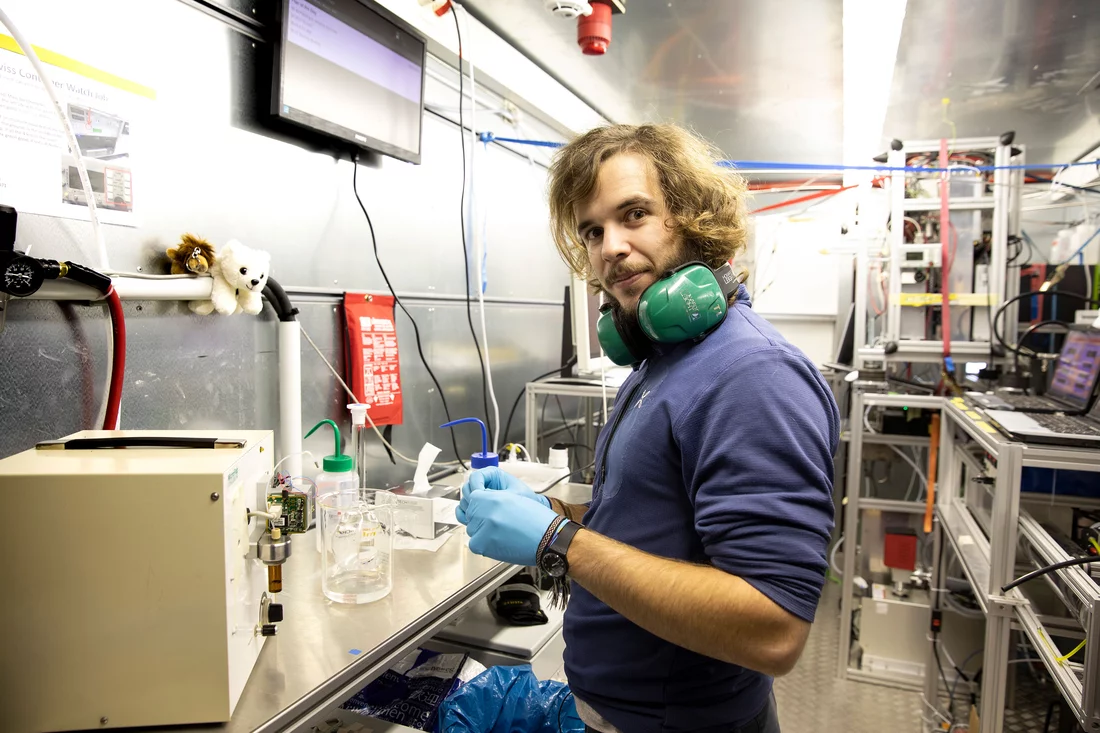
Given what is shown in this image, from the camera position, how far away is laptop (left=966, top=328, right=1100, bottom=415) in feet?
7.13

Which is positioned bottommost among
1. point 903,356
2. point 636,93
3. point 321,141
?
point 903,356

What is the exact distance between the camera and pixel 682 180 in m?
1.05

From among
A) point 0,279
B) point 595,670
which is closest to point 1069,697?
point 595,670

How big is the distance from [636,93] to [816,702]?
8.99ft

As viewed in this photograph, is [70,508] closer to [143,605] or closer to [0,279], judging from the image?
[143,605]

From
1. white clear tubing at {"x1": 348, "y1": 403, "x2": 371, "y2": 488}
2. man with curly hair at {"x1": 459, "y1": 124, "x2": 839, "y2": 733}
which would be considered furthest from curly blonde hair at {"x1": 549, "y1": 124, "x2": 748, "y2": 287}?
white clear tubing at {"x1": 348, "y1": 403, "x2": 371, "y2": 488}

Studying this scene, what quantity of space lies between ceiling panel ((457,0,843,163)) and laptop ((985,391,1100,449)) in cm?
137

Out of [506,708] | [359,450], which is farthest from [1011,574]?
[359,450]

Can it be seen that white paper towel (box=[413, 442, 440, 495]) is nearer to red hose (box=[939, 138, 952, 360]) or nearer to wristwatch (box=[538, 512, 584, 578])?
wristwatch (box=[538, 512, 584, 578])

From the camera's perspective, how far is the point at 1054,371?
8.75 ft

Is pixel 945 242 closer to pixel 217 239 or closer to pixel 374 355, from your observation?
pixel 374 355

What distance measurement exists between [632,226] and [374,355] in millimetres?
1107

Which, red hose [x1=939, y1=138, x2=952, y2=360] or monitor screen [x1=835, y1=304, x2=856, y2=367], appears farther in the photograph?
monitor screen [x1=835, y1=304, x2=856, y2=367]

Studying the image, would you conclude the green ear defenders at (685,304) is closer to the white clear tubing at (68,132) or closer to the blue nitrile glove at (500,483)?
the blue nitrile glove at (500,483)
